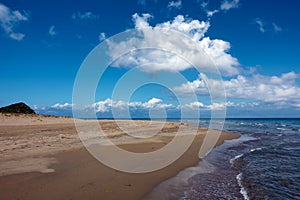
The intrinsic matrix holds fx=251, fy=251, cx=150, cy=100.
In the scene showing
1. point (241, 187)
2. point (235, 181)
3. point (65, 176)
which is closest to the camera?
point (65, 176)

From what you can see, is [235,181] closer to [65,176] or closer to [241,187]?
[241,187]

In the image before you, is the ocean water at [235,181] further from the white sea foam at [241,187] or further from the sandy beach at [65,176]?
the sandy beach at [65,176]

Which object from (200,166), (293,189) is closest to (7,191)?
(200,166)

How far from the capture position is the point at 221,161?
49.4 feet

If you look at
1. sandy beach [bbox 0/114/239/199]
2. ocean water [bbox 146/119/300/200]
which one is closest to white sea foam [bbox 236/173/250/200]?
ocean water [bbox 146/119/300/200]

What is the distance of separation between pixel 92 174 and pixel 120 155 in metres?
4.39

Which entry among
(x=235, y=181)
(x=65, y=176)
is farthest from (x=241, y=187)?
(x=65, y=176)

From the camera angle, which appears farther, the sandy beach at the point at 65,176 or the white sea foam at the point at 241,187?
the white sea foam at the point at 241,187

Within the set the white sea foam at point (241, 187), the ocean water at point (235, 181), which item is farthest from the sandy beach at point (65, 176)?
the white sea foam at point (241, 187)

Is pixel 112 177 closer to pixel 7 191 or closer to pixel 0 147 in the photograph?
pixel 7 191

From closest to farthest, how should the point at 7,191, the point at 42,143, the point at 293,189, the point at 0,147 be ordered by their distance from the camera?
the point at 7,191
the point at 293,189
the point at 0,147
the point at 42,143

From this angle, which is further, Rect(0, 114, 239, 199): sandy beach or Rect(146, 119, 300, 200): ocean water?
Rect(146, 119, 300, 200): ocean water

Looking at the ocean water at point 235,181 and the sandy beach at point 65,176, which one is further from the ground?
the sandy beach at point 65,176

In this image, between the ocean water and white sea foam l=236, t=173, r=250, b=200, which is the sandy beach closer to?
the ocean water
